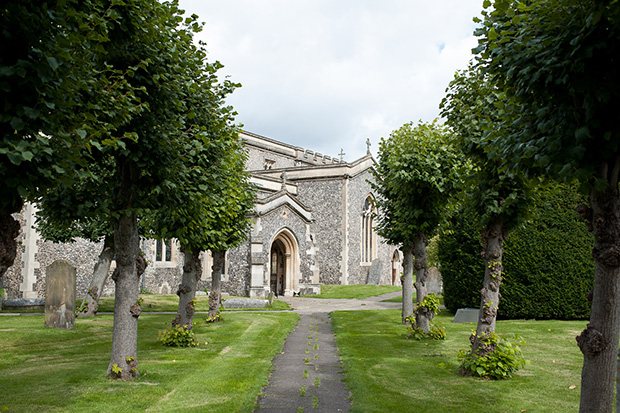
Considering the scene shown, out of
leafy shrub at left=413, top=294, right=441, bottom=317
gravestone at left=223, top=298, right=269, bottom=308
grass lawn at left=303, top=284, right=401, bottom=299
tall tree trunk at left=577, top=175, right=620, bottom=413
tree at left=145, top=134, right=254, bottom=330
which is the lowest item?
grass lawn at left=303, top=284, right=401, bottom=299

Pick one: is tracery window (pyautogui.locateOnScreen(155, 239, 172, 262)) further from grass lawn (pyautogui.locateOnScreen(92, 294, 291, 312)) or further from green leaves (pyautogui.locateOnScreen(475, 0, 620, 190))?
green leaves (pyautogui.locateOnScreen(475, 0, 620, 190))

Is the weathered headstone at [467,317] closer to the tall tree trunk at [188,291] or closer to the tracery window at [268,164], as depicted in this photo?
the tall tree trunk at [188,291]

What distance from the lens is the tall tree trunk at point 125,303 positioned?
7.59m

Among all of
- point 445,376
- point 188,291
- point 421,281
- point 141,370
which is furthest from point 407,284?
point 141,370

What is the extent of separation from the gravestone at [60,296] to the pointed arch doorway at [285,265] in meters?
16.0

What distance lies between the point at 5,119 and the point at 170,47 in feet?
13.2

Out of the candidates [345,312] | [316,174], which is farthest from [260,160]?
[345,312]

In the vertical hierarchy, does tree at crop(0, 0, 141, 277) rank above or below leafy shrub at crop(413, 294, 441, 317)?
above

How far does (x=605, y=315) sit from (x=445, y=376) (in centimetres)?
406

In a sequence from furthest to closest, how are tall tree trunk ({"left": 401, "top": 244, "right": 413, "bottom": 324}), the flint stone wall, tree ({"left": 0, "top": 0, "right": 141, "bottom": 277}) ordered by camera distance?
the flint stone wall, tall tree trunk ({"left": 401, "top": 244, "right": 413, "bottom": 324}), tree ({"left": 0, "top": 0, "right": 141, "bottom": 277})

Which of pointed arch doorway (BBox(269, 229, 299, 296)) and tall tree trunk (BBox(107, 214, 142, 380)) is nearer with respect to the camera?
tall tree trunk (BBox(107, 214, 142, 380))

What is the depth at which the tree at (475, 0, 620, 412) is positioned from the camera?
4188 mm

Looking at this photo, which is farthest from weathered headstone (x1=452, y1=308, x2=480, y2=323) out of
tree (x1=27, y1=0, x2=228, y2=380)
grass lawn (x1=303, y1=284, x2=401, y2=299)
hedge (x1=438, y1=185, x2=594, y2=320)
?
grass lawn (x1=303, y1=284, x2=401, y2=299)

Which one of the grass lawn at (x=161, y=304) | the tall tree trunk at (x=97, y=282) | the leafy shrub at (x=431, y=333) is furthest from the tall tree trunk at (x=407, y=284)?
the tall tree trunk at (x=97, y=282)
